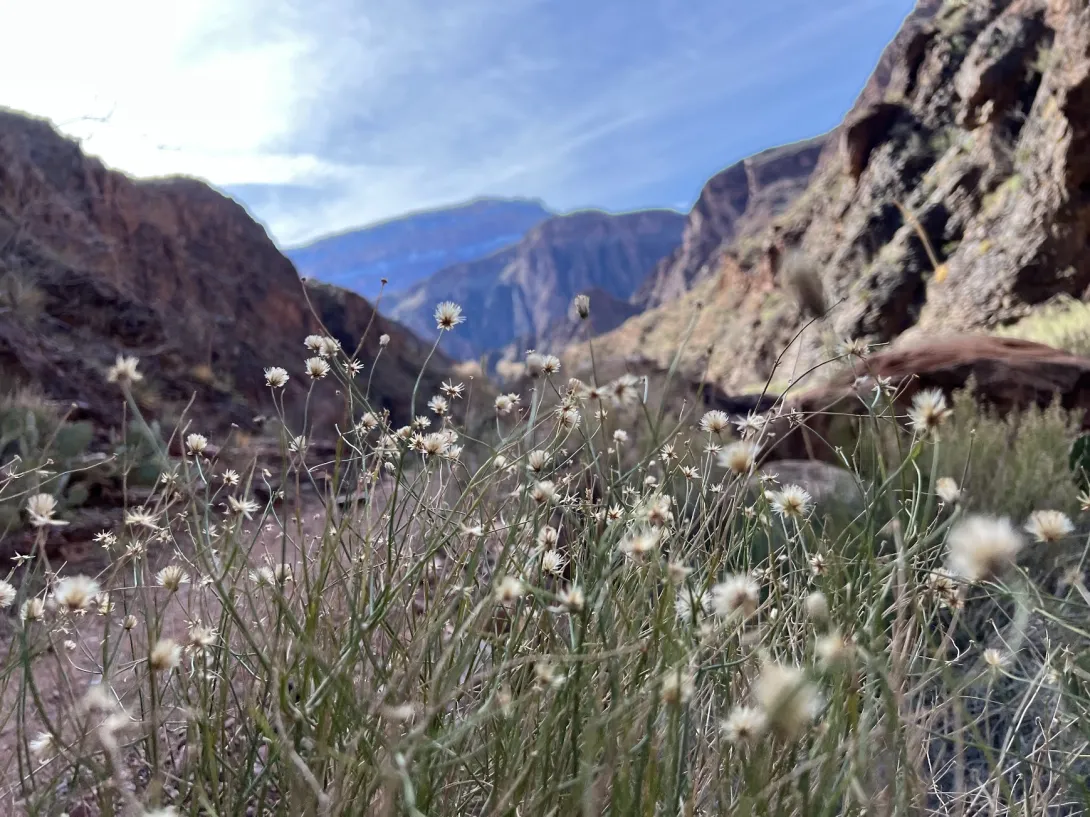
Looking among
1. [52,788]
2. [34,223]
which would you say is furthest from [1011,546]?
[34,223]

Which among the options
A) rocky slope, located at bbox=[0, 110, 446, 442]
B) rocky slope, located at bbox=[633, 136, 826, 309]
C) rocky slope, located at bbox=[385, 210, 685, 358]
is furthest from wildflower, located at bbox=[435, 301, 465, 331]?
rocky slope, located at bbox=[385, 210, 685, 358]

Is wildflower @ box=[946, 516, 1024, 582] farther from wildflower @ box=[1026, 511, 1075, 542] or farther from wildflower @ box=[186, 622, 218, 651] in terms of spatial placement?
wildflower @ box=[186, 622, 218, 651]

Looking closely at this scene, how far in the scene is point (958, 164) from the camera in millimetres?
13867

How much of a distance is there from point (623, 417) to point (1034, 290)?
714cm

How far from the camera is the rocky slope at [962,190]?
891cm

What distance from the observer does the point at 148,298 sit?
Result: 1494 centimetres

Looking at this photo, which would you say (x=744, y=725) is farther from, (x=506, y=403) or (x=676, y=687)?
(x=506, y=403)

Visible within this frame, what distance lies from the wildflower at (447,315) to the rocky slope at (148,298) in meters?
1.59

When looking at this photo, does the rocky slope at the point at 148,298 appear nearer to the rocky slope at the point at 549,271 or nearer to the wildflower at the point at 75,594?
the wildflower at the point at 75,594

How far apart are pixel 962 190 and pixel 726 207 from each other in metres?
71.0

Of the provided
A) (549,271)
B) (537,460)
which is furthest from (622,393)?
(549,271)

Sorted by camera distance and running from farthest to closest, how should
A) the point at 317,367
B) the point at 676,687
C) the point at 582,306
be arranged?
the point at 317,367 → the point at 582,306 → the point at 676,687

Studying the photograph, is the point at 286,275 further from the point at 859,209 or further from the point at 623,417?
the point at 623,417

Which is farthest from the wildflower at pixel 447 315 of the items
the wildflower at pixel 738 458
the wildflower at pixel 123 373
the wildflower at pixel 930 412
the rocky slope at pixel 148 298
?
the rocky slope at pixel 148 298
